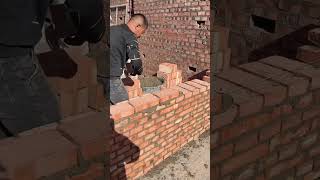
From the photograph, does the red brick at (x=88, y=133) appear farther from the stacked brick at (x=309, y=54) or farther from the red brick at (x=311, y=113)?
the stacked brick at (x=309, y=54)

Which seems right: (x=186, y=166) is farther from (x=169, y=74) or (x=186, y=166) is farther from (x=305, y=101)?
(x=305, y=101)

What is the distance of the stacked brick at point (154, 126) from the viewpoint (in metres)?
4.15

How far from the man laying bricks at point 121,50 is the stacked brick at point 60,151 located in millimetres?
2764

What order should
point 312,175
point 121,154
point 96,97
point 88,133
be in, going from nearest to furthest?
point 88,133, point 312,175, point 96,97, point 121,154

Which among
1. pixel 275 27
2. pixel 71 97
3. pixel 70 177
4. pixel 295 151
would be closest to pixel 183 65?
pixel 275 27

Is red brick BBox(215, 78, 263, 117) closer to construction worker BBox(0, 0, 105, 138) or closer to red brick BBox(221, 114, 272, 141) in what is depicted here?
red brick BBox(221, 114, 272, 141)

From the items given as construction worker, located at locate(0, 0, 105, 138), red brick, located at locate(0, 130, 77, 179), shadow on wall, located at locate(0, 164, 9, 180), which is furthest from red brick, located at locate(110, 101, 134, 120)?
shadow on wall, located at locate(0, 164, 9, 180)

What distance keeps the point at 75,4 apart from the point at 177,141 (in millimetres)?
3231

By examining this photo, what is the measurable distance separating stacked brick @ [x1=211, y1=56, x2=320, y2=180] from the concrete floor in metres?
2.17

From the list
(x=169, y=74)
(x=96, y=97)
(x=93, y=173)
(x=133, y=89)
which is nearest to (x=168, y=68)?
(x=169, y=74)

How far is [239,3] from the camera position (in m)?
4.73

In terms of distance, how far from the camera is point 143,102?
4219 mm

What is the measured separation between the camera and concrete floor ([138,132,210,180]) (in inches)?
179

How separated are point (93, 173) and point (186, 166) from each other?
3310 mm
